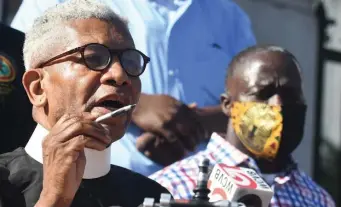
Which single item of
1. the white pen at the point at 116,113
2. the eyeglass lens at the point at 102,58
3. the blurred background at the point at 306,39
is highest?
the eyeglass lens at the point at 102,58

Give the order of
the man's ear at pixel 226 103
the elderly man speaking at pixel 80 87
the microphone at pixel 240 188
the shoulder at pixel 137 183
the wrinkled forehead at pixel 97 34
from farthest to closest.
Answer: the man's ear at pixel 226 103 < the shoulder at pixel 137 183 < the wrinkled forehead at pixel 97 34 < the elderly man speaking at pixel 80 87 < the microphone at pixel 240 188

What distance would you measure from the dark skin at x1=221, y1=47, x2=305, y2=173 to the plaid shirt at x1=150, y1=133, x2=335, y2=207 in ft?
0.27

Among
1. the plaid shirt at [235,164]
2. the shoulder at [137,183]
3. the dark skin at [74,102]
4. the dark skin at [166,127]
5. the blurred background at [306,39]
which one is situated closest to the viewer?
the dark skin at [74,102]

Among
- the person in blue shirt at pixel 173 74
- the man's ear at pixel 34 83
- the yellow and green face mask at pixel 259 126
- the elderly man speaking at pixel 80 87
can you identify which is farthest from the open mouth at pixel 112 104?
the yellow and green face mask at pixel 259 126

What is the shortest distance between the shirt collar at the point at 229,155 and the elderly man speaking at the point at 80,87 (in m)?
1.47

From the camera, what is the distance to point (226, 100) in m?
5.36

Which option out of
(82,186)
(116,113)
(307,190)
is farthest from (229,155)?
(116,113)

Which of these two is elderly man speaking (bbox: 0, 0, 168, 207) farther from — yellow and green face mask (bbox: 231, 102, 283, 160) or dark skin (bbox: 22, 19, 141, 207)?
yellow and green face mask (bbox: 231, 102, 283, 160)

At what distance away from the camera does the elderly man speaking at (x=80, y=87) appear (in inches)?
135

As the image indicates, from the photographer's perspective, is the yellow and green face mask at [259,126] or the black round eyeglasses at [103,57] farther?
the yellow and green face mask at [259,126]

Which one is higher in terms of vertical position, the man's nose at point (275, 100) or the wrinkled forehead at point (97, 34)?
the wrinkled forehead at point (97, 34)

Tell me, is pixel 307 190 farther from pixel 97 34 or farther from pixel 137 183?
pixel 97 34

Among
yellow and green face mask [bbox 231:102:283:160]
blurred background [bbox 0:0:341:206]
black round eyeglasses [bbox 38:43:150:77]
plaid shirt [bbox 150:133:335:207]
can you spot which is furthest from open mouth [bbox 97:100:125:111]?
blurred background [bbox 0:0:341:206]

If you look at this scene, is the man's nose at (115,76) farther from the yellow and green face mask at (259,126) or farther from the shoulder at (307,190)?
the shoulder at (307,190)
